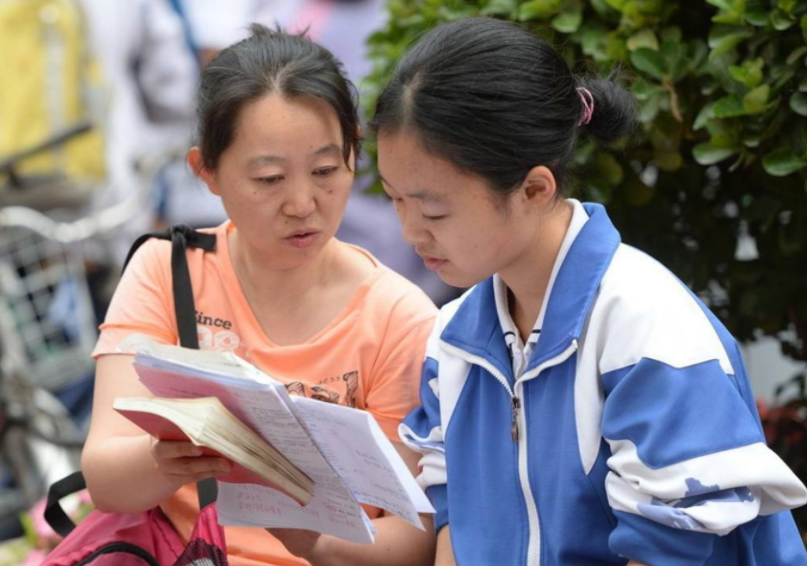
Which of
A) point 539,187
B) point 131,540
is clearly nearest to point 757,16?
point 539,187

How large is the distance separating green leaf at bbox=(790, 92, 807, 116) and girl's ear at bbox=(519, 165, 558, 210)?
0.54 m

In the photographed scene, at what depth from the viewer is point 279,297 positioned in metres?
2.30

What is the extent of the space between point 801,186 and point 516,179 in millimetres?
792

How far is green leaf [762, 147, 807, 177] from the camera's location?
2176 mm

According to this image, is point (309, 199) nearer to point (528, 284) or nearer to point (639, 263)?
point (528, 284)

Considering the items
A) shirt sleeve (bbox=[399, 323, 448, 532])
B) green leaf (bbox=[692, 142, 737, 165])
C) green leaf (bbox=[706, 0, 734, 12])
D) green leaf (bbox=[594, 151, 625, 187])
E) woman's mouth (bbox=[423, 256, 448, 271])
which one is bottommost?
shirt sleeve (bbox=[399, 323, 448, 532])

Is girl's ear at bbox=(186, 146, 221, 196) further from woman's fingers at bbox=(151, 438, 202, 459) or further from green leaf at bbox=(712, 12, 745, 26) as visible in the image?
green leaf at bbox=(712, 12, 745, 26)

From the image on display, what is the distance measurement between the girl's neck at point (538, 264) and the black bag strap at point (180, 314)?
2.01 ft

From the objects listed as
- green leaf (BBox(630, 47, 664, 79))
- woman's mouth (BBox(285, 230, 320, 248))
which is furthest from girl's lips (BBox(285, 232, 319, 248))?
green leaf (BBox(630, 47, 664, 79))

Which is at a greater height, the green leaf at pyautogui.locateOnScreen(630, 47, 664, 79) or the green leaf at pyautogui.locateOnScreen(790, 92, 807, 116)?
the green leaf at pyautogui.locateOnScreen(630, 47, 664, 79)

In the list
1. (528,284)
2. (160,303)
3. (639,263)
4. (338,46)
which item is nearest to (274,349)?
(160,303)

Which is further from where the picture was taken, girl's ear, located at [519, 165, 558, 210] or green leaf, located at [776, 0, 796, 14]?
green leaf, located at [776, 0, 796, 14]

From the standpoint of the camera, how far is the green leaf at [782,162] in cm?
218

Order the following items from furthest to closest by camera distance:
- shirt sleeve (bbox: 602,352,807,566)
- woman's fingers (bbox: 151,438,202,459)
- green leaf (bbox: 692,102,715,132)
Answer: green leaf (bbox: 692,102,715,132) < woman's fingers (bbox: 151,438,202,459) < shirt sleeve (bbox: 602,352,807,566)
